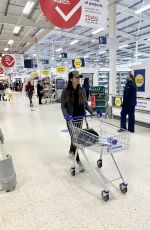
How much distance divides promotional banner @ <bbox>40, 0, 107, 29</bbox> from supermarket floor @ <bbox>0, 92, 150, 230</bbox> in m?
2.65

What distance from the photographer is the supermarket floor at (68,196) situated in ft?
7.73

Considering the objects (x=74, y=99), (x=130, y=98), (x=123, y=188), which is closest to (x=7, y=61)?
(x=130, y=98)

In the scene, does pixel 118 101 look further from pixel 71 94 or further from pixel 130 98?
pixel 71 94

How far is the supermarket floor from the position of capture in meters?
2.36

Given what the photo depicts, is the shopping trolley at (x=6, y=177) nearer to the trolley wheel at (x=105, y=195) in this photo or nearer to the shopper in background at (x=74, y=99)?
the shopper in background at (x=74, y=99)

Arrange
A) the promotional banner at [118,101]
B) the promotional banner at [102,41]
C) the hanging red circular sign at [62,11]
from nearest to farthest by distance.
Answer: the hanging red circular sign at [62,11] < the promotional banner at [118,101] < the promotional banner at [102,41]

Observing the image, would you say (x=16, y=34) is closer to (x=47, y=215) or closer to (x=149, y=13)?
(x=149, y=13)

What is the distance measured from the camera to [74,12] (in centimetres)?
461

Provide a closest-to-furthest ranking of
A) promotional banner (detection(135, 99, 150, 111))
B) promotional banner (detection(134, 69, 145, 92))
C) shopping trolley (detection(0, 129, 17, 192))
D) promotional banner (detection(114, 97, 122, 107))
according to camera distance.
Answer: shopping trolley (detection(0, 129, 17, 192)) → promotional banner (detection(135, 99, 150, 111)) → promotional banner (detection(134, 69, 145, 92)) → promotional banner (detection(114, 97, 122, 107))

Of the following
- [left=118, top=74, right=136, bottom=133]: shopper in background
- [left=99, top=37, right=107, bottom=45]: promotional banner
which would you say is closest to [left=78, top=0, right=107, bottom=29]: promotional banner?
[left=118, top=74, right=136, bottom=133]: shopper in background

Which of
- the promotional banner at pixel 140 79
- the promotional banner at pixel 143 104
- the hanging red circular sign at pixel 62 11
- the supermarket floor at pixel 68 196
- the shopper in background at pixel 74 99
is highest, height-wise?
the hanging red circular sign at pixel 62 11

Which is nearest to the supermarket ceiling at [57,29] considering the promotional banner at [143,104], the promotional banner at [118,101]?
the promotional banner at [118,101]

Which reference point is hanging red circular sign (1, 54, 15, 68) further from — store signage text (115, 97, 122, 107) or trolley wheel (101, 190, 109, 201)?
trolley wheel (101, 190, 109, 201)

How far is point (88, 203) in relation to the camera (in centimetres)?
270
